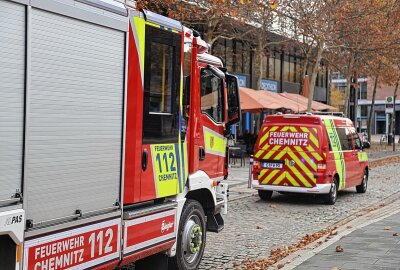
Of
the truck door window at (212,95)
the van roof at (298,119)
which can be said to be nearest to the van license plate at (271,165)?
the van roof at (298,119)

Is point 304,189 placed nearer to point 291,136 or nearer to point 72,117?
point 291,136

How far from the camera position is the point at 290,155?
13445mm

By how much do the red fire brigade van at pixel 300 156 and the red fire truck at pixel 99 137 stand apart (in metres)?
6.49

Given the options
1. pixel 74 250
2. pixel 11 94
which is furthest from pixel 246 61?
pixel 11 94

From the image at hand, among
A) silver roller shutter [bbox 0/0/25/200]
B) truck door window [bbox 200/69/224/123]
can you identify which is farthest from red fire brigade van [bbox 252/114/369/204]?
silver roller shutter [bbox 0/0/25/200]

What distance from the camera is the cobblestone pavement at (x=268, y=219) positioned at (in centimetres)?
845

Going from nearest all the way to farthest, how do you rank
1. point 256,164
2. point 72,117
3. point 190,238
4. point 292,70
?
point 72,117
point 190,238
point 256,164
point 292,70

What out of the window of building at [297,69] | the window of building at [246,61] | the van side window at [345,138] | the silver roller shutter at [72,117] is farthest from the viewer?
the window of building at [297,69]

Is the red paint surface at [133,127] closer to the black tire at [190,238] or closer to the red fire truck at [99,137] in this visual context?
the red fire truck at [99,137]

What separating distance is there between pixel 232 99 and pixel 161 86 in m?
2.10

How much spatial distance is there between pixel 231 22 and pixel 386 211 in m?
14.3

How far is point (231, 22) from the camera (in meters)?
24.8

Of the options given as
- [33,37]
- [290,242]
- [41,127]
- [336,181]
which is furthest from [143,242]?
[336,181]

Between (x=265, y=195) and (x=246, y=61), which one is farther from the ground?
(x=246, y=61)
